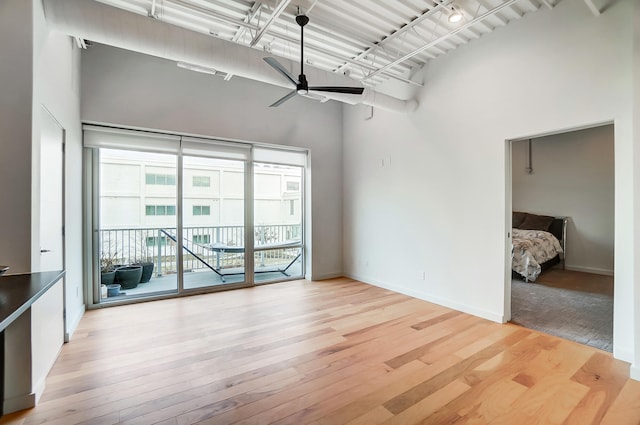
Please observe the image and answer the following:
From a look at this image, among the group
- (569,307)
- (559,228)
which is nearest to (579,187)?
(559,228)

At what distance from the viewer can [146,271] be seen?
15.1 ft

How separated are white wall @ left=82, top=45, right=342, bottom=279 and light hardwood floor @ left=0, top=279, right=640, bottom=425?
2.41 m

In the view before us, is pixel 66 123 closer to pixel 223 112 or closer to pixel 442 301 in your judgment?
pixel 223 112

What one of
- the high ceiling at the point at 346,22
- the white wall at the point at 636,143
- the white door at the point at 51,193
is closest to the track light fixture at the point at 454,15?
the high ceiling at the point at 346,22

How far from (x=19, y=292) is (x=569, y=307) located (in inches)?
211

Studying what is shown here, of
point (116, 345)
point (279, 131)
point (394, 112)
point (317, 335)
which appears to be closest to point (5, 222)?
point (116, 345)

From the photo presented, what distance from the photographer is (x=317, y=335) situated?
3.08m

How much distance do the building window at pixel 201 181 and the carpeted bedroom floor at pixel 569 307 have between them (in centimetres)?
462

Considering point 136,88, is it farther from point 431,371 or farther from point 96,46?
point 431,371

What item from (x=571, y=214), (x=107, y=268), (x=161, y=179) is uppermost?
(x=161, y=179)

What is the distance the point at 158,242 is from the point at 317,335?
3.03m

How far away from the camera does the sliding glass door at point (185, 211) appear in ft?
13.3

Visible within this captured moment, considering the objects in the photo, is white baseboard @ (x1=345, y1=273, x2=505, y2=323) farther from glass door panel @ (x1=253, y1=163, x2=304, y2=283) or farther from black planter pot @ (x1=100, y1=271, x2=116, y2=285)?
black planter pot @ (x1=100, y1=271, x2=116, y2=285)

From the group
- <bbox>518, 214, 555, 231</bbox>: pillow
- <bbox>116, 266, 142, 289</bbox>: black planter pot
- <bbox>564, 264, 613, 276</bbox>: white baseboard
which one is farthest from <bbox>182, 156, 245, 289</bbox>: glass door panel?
<bbox>564, 264, 613, 276</bbox>: white baseboard
